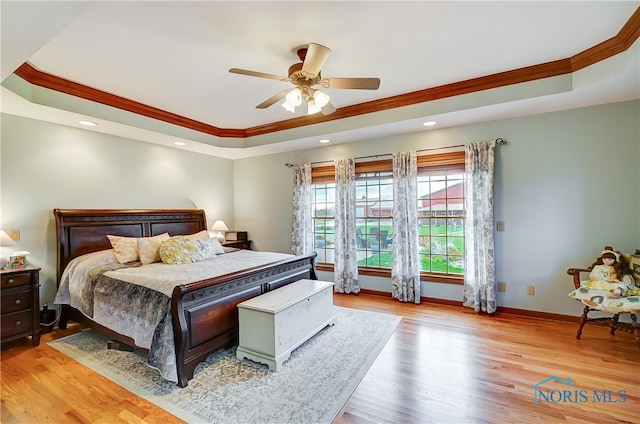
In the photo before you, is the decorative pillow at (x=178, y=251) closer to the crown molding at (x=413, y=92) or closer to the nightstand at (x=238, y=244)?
the nightstand at (x=238, y=244)

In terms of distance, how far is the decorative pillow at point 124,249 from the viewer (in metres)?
3.40

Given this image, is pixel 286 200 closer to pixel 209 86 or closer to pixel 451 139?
pixel 209 86

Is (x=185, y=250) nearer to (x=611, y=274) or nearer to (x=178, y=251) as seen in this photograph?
(x=178, y=251)

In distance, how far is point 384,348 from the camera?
2.86 meters

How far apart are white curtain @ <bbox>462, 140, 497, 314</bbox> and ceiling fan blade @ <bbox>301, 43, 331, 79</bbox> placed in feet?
8.48

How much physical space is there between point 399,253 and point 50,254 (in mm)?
4569

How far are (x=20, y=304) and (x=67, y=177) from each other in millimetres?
1563

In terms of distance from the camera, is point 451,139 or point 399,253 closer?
point 451,139

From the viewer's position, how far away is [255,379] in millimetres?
2355

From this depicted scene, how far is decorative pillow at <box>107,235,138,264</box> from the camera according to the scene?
3400 millimetres

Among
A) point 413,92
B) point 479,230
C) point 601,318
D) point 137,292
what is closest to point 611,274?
point 601,318

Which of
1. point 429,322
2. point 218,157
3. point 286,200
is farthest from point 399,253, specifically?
point 218,157

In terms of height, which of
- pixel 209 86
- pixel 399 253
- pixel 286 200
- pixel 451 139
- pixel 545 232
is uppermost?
pixel 209 86

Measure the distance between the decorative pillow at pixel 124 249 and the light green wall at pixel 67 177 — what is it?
0.72m
